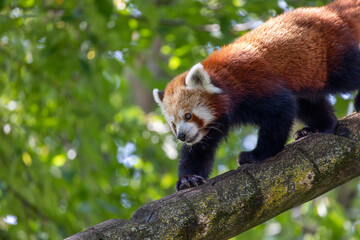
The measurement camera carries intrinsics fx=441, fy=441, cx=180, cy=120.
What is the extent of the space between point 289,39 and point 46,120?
10.4 ft

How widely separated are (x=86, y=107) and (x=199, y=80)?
6.54 feet

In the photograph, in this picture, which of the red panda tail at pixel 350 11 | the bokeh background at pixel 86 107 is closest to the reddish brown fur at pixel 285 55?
the red panda tail at pixel 350 11

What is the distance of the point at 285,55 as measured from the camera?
10.1 feet

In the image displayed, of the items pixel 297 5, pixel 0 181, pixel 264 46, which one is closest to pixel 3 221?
pixel 0 181

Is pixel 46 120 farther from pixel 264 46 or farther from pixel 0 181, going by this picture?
pixel 264 46

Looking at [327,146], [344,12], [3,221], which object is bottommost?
[3,221]

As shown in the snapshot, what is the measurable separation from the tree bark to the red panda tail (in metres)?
0.96

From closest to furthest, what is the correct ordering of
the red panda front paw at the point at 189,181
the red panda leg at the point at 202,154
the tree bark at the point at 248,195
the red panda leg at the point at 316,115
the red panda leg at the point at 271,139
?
the tree bark at the point at 248,195
the red panda leg at the point at 271,139
the red panda front paw at the point at 189,181
the red panda leg at the point at 202,154
the red panda leg at the point at 316,115

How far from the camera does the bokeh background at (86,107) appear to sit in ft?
12.8

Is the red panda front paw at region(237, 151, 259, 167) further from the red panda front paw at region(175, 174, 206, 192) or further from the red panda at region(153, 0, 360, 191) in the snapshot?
the red panda front paw at region(175, 174, 206, 192)

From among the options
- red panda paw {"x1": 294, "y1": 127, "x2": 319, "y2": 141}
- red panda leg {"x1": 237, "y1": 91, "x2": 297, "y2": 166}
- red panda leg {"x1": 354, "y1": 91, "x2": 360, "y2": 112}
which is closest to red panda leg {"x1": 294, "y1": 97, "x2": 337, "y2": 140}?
red panda paw {"x1": 294, "y1": 127, "x2": 319, "y2": 141}

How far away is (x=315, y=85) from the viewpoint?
3.23 metres

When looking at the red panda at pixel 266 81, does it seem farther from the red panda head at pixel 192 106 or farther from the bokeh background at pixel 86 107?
the bokeh background at pixel 86 107

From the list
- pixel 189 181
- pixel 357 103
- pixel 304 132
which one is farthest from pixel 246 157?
pixel 357 103
